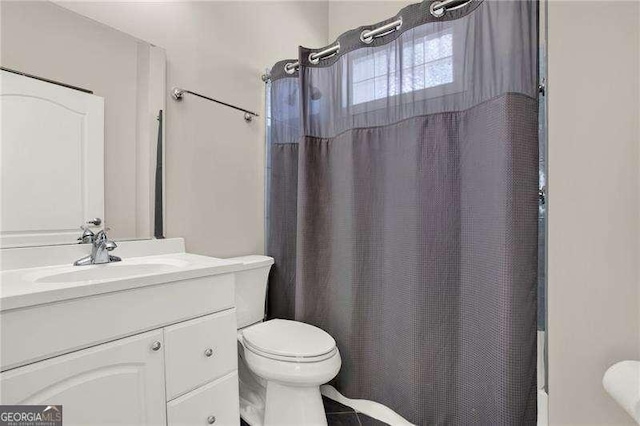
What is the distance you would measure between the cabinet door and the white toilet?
0.41m

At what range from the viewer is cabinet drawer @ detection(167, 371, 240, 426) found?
3.33 ft

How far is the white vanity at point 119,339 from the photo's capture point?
29.3 inches

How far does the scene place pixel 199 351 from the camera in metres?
1.07

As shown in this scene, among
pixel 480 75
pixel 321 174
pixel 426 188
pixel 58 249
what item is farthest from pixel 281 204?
pixel 480 75

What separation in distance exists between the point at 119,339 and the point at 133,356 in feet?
0.23

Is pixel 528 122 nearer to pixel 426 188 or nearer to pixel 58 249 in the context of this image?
pixel 426 188

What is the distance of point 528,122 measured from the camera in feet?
3.42
